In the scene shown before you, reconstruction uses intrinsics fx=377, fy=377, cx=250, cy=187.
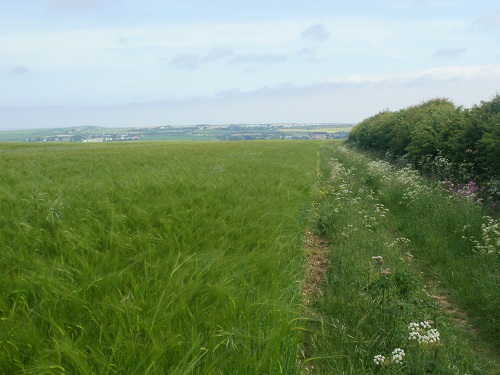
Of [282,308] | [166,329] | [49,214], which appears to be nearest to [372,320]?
[282,308]

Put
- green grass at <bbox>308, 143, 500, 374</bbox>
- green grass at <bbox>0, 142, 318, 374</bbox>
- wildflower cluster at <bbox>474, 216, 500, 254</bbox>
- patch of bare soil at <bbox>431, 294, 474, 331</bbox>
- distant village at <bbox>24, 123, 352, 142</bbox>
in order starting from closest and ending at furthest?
green grass at <bbox>0, 142, 318, 374</bbox> < green grass at <bbox>308, 143, 500, 374</bbox> < patch of bare soil at <bbox>431, 294, 474, 331</bbox> < wildflower cluster at <bbox>474, 216, 500, 254</bbox> < distant village at <bbox>24, 123, 352, 142</bbox>

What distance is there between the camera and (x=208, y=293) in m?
2.96

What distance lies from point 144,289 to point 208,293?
0.49m

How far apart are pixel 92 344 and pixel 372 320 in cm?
270

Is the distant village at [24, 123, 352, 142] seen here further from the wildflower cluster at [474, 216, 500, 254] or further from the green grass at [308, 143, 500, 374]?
the wildflower cluster at [474, 216, 500, 254]

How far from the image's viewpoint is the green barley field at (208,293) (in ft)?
7.64

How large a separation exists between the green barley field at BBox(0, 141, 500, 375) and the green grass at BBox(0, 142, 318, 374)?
0.04ft

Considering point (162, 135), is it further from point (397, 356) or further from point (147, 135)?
point (397, 356)

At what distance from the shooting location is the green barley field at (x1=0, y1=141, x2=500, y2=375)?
2.33 metres

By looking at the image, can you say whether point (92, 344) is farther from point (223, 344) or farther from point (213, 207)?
point (213, 207)

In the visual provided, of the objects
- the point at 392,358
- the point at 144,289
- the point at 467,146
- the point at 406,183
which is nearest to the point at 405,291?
the point at 392,358

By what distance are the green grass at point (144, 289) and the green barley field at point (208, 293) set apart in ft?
0.04

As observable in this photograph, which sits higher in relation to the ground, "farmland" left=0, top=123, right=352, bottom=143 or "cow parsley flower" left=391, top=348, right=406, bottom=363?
"farmland" left=0, top=123, right=352, bottom=143

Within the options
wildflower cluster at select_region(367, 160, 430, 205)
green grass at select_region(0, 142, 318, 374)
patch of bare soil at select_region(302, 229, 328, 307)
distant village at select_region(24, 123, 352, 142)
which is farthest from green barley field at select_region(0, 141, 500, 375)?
distant village at select_region(24, 123, 352, 142)
